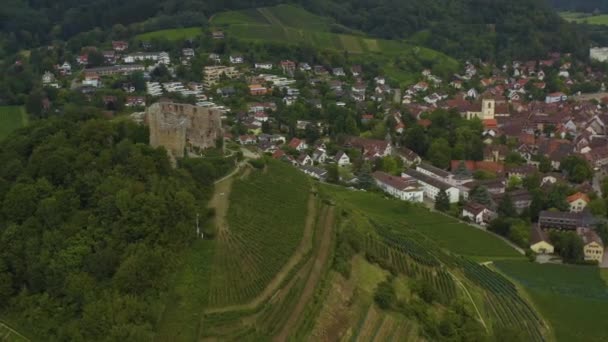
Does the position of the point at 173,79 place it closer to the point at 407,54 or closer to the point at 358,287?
the point at 407,54

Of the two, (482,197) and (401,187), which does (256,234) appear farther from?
(482,197)

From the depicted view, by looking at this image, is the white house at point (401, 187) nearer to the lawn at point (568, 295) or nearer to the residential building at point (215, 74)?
the lawn at point (568, 295)

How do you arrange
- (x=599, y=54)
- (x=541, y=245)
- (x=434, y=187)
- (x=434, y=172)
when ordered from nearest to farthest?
(x=541, y=245) → (x=434, y=187) → (x=434, y=172) → (x=599, y=54)

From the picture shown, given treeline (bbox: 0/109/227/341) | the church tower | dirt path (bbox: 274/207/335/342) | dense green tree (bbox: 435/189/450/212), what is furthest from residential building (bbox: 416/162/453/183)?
treeline (bbox: 0/109/227/341)

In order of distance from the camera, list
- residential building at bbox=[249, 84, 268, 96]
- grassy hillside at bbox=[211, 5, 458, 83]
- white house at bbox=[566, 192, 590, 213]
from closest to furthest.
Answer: white house at bbox=[566, 192, 590, 213]
residential building at bbox=[249, 84, 268, 96]
grassy hillside at bbox=[211, 5, 458, 83]

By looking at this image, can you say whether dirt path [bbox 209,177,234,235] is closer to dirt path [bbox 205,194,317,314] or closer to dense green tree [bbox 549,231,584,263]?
dirt path [bbox 205,194,317,314]

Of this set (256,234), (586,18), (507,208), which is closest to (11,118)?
(256,234)
